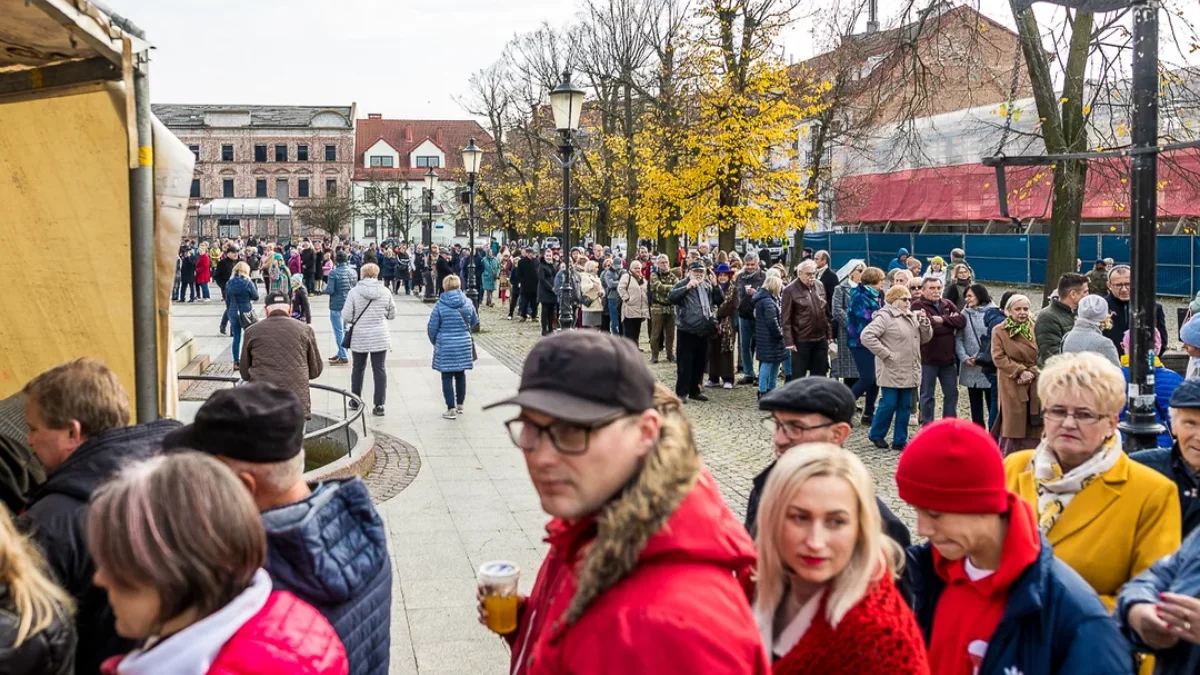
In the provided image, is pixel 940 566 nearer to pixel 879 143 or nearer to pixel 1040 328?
pixel 1040 328

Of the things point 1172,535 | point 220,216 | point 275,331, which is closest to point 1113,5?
point 1172,535

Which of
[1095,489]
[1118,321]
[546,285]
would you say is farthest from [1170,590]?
[546,285]

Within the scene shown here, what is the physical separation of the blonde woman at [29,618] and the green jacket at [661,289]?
45.2 feet

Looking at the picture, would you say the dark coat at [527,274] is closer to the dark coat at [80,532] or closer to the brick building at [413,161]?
the dark coat at [80,532]

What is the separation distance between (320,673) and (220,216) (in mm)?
62504

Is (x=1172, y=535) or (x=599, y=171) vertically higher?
(x=599, y=171)

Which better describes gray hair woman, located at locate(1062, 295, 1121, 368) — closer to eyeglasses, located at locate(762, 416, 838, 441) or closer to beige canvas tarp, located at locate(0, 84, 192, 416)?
eyeglasses, located at locate(762, 416, 838, 441)

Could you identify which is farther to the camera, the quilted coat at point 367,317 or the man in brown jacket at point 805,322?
the quilted coat at point 367,317

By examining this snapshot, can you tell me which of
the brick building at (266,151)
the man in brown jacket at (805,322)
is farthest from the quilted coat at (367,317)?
the brick building at (266,151)

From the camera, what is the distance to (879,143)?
4538 cm

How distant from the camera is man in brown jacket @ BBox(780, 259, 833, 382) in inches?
495

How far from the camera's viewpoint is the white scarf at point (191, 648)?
2.10 metres

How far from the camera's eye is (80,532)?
122 inches

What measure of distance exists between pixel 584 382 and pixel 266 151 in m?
94.1
